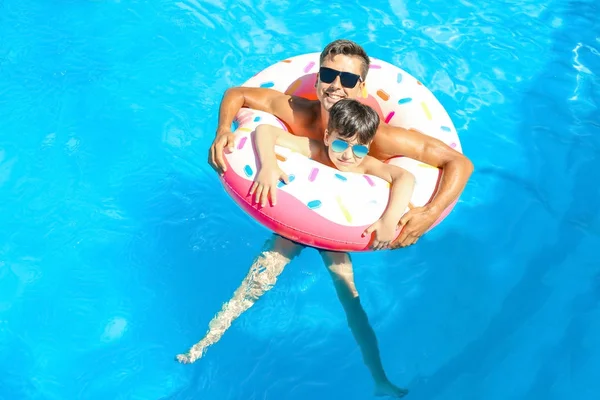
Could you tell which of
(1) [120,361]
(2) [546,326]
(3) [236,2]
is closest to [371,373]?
(2) [546,326]

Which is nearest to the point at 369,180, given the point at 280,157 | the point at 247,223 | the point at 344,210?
the point at 344,210

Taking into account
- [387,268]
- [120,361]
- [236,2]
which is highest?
[236,2]

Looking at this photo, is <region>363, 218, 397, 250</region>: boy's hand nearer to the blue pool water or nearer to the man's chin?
the man's chin

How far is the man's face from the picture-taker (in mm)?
3803

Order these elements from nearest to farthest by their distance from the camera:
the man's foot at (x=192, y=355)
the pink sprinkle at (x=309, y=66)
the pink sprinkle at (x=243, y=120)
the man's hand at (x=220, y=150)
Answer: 1. the man's hand at (x=220, y=150)
2. the pink sprinkle at (x=243, y=120)
3. the man's foot at (x=192, y=355)
4. the pink sprinkle at (x=309, y=66)

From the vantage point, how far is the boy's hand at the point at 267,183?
3555mm

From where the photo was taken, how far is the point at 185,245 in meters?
4.94

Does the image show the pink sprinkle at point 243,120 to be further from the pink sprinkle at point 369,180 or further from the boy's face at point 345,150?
the pink sprinkle at point 369,180

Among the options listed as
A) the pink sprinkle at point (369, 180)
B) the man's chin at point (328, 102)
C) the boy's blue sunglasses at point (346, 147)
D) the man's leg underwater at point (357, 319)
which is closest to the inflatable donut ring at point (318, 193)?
the pink sprinkle at point (369, 180)

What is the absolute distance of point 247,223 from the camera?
509 centimetres

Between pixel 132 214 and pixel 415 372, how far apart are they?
2495 millimetres

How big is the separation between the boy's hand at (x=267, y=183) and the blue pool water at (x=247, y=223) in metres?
A: 1.32

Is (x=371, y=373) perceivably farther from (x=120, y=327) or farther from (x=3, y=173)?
(x=3, y=173)

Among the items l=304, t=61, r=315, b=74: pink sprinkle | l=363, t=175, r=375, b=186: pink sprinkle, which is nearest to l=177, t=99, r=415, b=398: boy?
l=363, t=175, r=375, b=186: pink sprinkle
